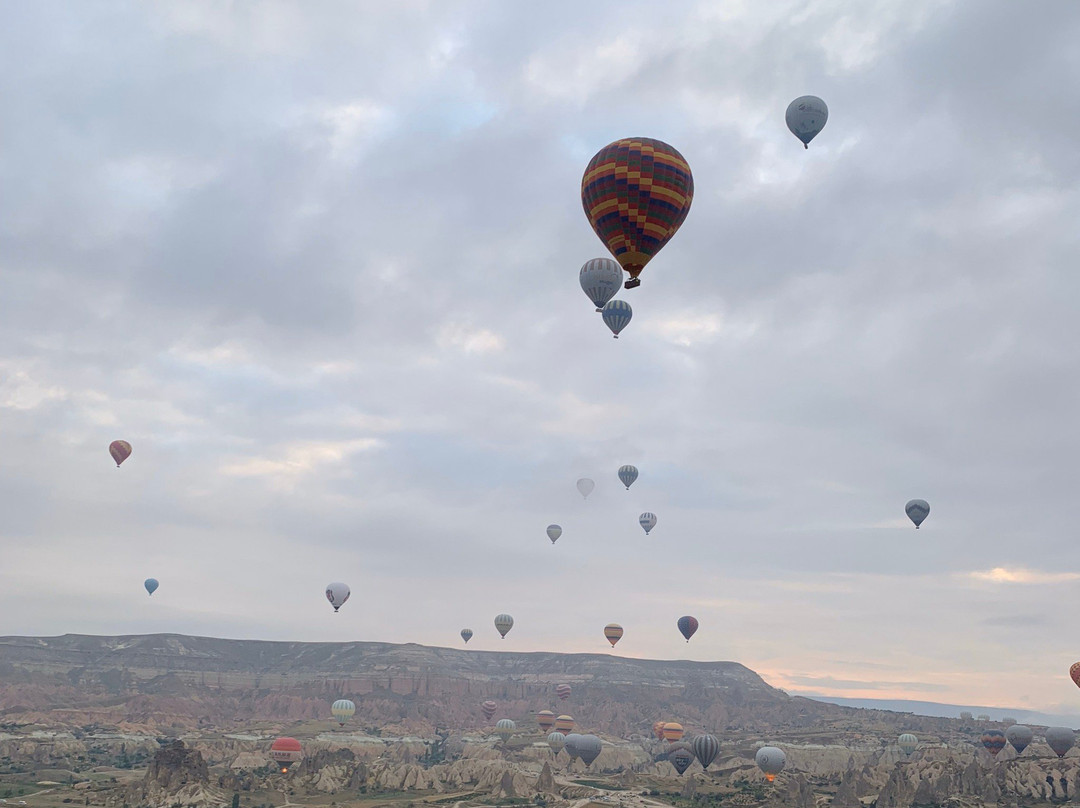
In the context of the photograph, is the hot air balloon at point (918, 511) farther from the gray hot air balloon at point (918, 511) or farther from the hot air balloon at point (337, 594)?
the hot air balloon at point (337, 594)

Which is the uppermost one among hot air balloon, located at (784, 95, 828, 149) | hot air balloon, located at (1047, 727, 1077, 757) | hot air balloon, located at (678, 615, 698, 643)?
hot air balloon, located at (784, 95, 828, 149)

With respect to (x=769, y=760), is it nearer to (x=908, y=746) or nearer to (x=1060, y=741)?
(x=1060, y=741)

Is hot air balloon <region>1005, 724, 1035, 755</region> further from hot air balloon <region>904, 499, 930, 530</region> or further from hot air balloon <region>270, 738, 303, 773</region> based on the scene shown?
hot air balloon <region>270, 738, 303, 773</region>

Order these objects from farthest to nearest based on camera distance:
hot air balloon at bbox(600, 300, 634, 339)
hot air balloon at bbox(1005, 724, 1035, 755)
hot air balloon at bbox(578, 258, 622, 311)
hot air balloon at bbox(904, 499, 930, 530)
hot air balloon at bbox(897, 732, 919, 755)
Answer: hot air balloon at bbox(897, 732, 919, 755) → hot air balloon at bbox(1005, 724, 1035, 755) → hot air balloon at bbox(904, 499, 930, 530) → hot air balloon at bbox(600, 300, 634, 339) → hot air balloon at bbox(578, 258, 622, 311)

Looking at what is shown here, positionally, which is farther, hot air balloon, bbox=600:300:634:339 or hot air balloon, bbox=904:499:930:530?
hot air balloon, bbox=904:499:930:530

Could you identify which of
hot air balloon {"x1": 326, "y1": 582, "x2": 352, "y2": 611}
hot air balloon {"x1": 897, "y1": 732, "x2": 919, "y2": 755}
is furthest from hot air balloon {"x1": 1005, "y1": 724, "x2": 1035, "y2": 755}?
hot air balloon {"x1": 326, "y1": 582, "x2": 352, "y2": 611}

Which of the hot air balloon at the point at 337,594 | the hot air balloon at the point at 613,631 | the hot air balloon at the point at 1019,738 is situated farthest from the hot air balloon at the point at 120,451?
the hot air balloon at the point at 1019,738
